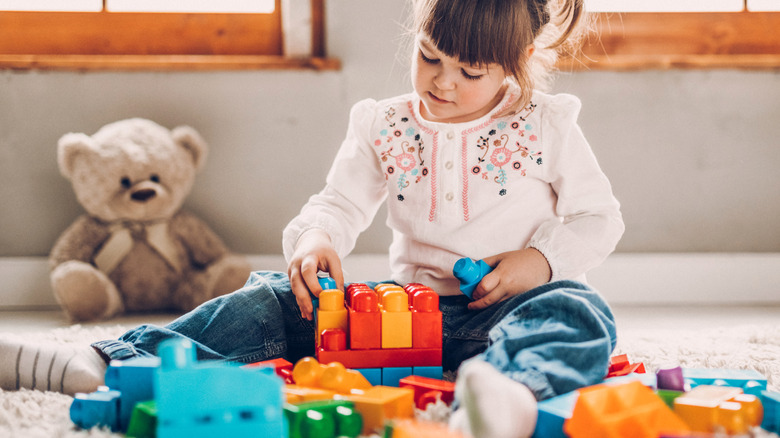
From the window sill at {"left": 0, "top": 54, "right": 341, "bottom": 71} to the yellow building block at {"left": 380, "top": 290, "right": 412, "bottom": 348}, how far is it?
0.90 m

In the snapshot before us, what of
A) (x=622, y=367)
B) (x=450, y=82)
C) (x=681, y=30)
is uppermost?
(x=681, y=30)

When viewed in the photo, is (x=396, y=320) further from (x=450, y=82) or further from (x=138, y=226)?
(x=138, y=226)

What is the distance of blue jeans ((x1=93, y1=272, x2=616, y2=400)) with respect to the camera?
632 millimetres

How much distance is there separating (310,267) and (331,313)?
0.09 m

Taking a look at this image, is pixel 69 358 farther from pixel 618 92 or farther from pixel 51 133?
pixel 618 92

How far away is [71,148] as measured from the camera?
1.38m

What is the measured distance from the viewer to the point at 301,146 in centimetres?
A: 155

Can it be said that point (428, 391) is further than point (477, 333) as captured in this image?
No

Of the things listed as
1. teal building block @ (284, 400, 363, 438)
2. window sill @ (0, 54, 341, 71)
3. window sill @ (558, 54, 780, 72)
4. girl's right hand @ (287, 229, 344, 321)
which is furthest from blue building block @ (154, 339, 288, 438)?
window sill @ (558, 54, 780, 72)

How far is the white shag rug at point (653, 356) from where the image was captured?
63cm

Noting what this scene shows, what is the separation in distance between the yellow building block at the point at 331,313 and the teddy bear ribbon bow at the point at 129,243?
777 millimetres

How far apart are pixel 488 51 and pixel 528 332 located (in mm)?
348

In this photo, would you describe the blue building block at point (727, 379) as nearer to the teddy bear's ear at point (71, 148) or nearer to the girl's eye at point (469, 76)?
the girl's eye at point (469, 76)

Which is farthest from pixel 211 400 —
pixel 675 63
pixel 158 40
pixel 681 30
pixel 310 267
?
pixel 681 30
